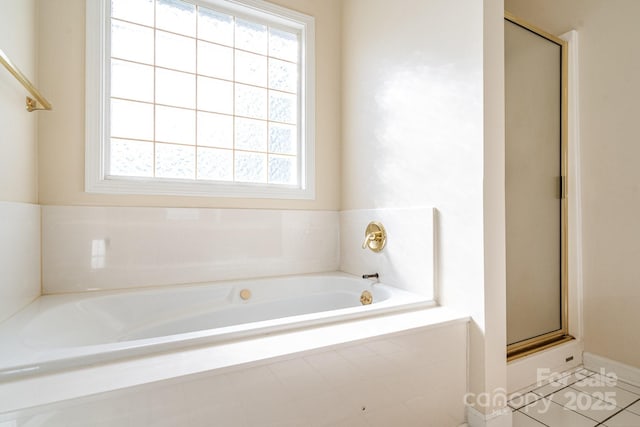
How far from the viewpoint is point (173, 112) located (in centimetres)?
201

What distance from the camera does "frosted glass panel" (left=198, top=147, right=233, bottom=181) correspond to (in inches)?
81.8

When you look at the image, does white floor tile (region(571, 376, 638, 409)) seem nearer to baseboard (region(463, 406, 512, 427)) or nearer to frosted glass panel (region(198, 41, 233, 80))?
baseboard (region(463, 406, 512, 427))

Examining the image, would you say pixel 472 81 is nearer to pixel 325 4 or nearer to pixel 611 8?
pixel 611 8

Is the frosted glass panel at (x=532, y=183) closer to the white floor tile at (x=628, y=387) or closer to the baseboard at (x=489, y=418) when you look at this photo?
the white floor tile at (x=628, y=387)

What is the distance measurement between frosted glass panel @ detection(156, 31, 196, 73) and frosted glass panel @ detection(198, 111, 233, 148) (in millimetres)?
313

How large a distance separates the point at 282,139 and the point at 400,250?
47.4 inches

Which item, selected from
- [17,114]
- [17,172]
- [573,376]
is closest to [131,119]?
[17,114]

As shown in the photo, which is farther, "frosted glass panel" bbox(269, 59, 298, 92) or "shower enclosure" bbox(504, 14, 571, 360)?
"frosted glass panel" bbox(269, 59, 298, 92)

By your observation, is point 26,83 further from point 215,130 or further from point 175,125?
point 215,130

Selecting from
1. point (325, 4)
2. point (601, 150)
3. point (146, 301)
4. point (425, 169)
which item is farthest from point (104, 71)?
point (601, 150)

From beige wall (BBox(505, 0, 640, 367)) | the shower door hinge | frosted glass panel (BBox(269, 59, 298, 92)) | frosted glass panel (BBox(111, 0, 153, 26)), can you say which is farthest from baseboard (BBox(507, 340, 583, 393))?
frosted glass panel (BBox(111, 0, 153, 26))

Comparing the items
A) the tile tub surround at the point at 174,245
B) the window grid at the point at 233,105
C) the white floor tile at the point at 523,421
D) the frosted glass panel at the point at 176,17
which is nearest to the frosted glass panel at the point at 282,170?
the window grid at the point at 233,105

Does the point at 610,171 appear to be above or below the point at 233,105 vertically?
below

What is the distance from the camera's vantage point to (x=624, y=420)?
1.39 m
